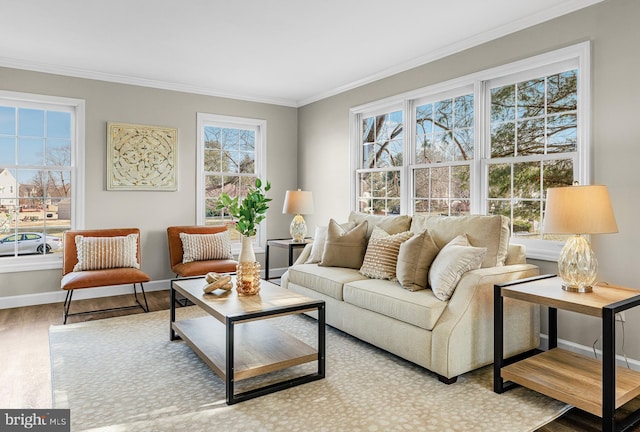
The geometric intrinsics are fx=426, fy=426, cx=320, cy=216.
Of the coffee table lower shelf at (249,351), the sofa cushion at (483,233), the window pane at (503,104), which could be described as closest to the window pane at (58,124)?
the coffee table lower shelf at (249,351)

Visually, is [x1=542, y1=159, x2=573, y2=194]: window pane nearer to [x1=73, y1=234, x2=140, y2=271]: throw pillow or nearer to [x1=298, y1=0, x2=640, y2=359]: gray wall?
[x1=298, y1=0, x2=640, y2=359]: gray wall

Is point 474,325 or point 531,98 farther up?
point 531,98

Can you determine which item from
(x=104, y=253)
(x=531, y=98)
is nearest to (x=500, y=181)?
(x=531, y=98)

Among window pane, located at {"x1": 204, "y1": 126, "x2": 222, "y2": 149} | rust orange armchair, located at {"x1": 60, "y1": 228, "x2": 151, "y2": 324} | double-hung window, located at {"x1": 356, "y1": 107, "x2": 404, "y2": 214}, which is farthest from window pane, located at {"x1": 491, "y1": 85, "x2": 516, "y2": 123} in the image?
rust orange armchair, located at {"x1": 60, "y1": 228, "x2": 151, "y2": 324}

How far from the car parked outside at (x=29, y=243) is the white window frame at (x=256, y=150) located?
1631mm

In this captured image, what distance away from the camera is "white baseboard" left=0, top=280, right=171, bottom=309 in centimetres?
455

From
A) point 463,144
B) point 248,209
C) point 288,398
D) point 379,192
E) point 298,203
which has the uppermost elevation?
point 463,144

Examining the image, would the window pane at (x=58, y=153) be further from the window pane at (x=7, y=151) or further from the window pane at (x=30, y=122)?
the window pane at (x=7, y=151)

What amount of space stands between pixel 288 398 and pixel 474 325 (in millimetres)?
1270

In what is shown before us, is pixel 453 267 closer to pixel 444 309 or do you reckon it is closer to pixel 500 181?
pixel 444 309

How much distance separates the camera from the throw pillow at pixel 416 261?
3.16 metres

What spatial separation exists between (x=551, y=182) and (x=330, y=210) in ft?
9.39

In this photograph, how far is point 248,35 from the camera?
3.76 m

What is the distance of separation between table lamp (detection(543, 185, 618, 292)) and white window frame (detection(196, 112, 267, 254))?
4183 millimetres
